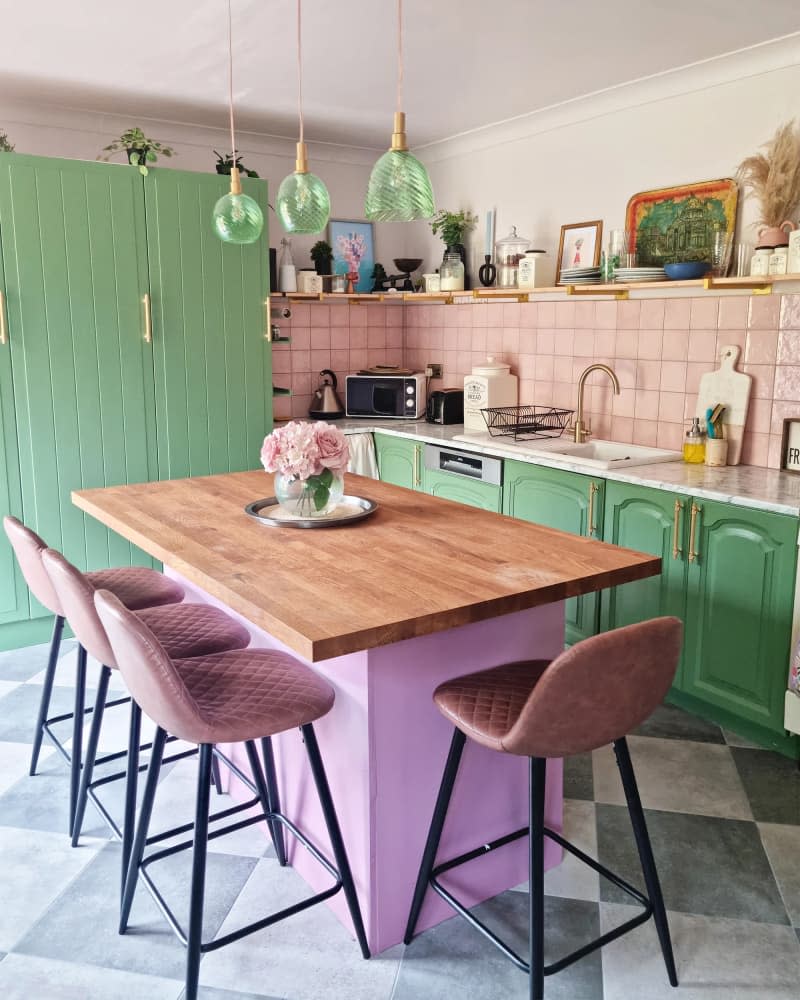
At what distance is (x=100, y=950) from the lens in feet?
6.88

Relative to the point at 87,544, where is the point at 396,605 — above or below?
above

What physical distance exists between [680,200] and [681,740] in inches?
90.1

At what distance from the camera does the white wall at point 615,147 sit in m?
3.45

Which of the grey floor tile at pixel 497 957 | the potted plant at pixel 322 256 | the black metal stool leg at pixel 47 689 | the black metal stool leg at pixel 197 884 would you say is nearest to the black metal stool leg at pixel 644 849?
the grey floor tile at pixel 497 957

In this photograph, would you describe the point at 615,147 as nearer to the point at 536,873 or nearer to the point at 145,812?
the point at 536,873

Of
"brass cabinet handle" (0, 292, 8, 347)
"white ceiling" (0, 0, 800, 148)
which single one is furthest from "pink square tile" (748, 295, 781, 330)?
"brass cabinet handle" (0, 292, 8, 347)

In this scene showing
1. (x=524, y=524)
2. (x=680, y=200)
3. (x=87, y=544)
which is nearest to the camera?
(x=524, y=524)

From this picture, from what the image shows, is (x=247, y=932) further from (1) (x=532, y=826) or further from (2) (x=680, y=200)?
(2) (x=680, y=200)

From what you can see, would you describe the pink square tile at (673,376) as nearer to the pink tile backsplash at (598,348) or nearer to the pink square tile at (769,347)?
→ the pink tile backsplash at (598,348)

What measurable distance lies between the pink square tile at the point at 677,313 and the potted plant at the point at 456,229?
1406mm

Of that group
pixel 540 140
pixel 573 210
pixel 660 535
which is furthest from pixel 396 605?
pixel 540 140

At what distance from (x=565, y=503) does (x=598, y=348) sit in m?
0.95

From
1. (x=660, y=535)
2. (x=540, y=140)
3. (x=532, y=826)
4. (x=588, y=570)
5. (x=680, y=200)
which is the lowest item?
(x=532, y=826)

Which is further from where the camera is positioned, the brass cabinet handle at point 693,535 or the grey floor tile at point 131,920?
the brass cabinet handle at point 693,535
